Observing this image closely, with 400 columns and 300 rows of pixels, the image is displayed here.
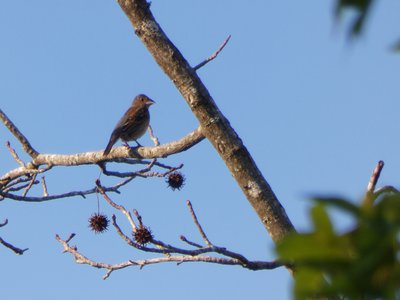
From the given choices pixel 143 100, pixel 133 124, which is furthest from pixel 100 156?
pixel 143 100

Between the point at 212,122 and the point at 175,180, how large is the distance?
2.88 metres

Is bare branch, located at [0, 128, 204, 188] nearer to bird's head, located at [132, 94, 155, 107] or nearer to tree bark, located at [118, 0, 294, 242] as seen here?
tree bark, located at [118, 0, 294, 242]

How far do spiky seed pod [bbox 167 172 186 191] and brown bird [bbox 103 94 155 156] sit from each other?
363 cm

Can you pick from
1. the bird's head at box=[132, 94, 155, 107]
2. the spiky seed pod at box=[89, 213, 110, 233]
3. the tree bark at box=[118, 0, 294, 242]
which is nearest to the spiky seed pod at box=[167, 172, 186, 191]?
the spiky seed pod at box=[89, 213, 110, 233]

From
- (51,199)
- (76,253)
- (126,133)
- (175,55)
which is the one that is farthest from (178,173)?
(126,133)

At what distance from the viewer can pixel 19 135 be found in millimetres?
6367

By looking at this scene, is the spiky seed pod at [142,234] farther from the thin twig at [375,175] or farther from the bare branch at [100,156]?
the thin twig at [375,175]

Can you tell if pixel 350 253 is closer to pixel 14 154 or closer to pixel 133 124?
pixel 14 154

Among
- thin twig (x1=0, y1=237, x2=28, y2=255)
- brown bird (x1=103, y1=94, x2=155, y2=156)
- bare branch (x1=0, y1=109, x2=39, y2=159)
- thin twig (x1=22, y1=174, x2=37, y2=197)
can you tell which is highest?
brown bird (x1=103, y1=94, x2=155, y2=156)

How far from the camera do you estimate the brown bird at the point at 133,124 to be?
11.4 m

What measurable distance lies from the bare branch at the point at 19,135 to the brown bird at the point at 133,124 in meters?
4.27

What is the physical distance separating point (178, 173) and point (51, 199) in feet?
4.72

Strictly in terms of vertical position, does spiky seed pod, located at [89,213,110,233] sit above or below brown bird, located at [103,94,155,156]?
below

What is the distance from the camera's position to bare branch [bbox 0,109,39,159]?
634cm
